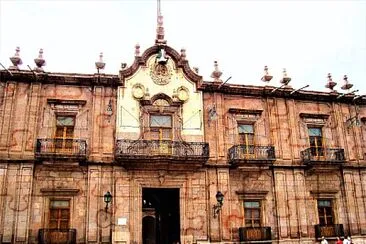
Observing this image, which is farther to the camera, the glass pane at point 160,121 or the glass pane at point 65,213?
the glass pane at point 160,121

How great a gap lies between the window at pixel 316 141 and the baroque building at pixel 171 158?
0.20 ft

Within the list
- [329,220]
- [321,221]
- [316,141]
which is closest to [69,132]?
[316,141]

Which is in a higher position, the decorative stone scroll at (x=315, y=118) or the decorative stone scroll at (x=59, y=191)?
the decorative stone scroll at (x=315, y=118)

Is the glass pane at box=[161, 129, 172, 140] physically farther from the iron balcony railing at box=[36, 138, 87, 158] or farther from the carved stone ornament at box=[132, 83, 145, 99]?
the iron balcony railing at box=[36, 138, 87, 158]

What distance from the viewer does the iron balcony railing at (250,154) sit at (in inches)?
723

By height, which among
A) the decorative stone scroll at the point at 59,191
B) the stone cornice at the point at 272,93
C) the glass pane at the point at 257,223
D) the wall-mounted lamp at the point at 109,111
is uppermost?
the stone cornice at the point at 272,93

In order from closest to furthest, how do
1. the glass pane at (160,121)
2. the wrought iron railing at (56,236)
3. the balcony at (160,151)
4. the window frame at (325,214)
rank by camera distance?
the wrought iron railing at (56,236) < the balcony at (160,151) < the glass pane at (160,121) < the window frame at (325,214)

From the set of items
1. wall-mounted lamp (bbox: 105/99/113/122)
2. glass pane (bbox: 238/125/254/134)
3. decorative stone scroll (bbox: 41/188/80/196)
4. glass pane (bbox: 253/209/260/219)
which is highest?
wall-mounted lamp (bbox: 105/99/113/122)

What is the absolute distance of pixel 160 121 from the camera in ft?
61.7

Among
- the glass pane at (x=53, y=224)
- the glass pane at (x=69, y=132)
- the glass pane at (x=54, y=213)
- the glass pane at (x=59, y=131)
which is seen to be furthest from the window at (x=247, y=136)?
the glass pane at (x=53, y=224)

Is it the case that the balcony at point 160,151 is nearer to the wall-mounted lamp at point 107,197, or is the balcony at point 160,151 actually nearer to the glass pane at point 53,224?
the wall-mounted lamp at point 107,197

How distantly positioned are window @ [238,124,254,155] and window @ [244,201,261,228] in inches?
99.6

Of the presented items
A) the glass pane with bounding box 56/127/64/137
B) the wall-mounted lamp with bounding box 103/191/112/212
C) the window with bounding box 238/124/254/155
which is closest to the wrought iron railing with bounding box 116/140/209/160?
the wall-mounted lamp with bounding box 103/191/112/212

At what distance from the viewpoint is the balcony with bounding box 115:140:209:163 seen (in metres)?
17.3
